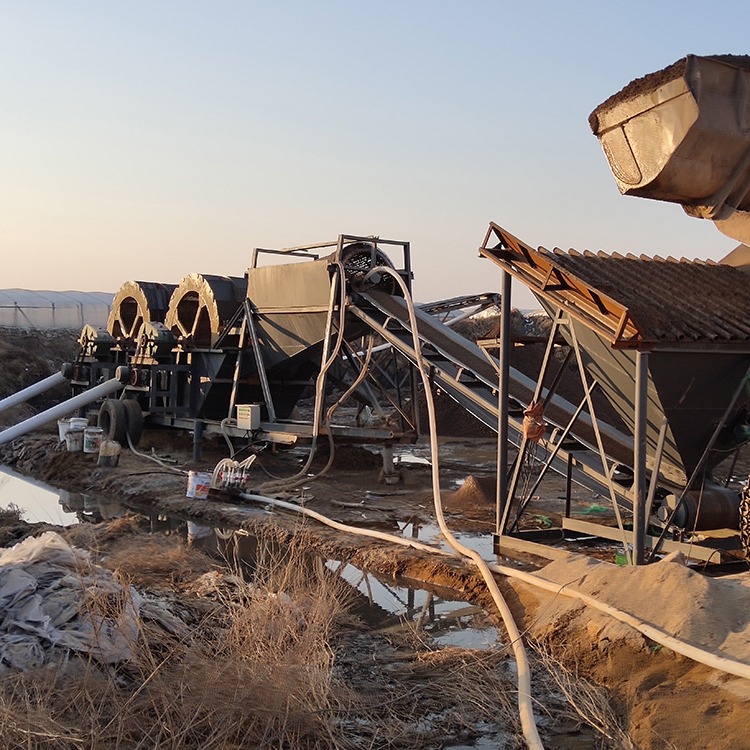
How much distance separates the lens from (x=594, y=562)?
286 inches

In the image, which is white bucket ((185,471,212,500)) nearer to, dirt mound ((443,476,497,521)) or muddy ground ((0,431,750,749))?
muddy ground ((0,431,750,749))

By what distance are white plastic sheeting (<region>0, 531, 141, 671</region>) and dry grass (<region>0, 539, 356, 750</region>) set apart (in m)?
0.06

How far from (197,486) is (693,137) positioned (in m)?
8.54

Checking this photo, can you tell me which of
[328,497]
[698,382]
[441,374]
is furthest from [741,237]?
[328,497]

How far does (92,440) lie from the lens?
617 inches

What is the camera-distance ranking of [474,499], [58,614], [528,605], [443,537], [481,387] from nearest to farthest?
[58,614] → [528,605] → [443,537] → [481,387] → [474,499]

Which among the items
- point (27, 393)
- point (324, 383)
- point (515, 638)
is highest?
point (324, 383)

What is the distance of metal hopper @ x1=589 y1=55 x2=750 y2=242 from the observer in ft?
17.9

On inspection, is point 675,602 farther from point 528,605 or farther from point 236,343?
point 236,343

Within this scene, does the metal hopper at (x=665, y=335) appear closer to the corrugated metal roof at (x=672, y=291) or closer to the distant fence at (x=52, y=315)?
the corrugated metal roof at (x=672, y=291)

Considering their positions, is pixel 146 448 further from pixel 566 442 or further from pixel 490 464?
pixel 566 442

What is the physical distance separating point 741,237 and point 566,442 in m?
3.36

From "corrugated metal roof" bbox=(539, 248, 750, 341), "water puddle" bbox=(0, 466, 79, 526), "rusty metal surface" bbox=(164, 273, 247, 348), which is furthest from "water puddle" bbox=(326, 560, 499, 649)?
"rusty metal surface" bbox=(164, 273, 247, 348)

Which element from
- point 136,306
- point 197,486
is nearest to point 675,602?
point 197,486
